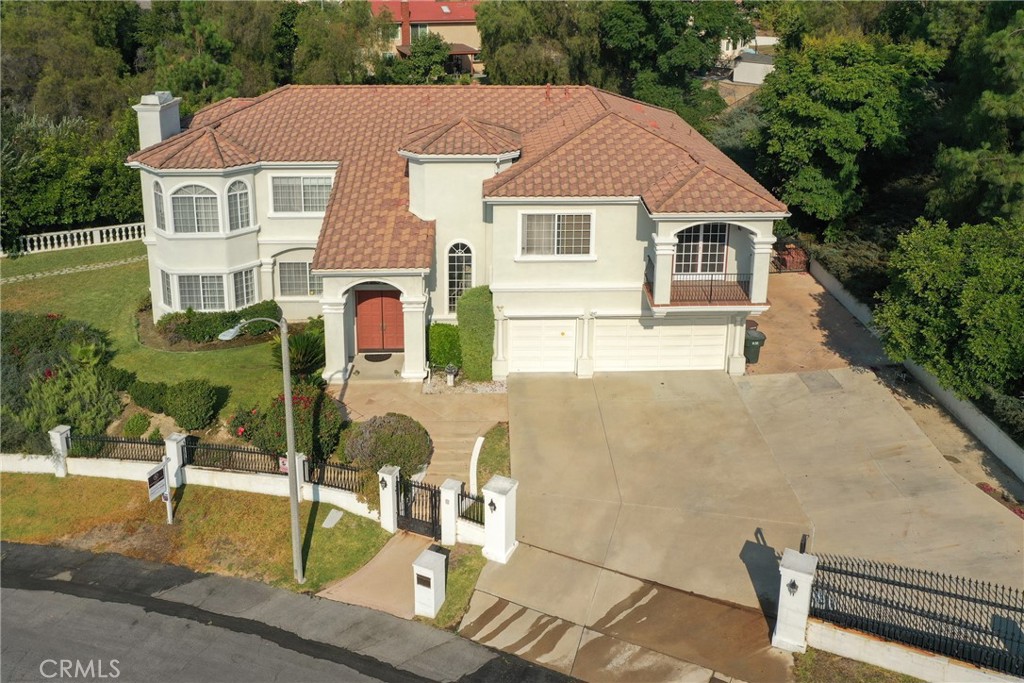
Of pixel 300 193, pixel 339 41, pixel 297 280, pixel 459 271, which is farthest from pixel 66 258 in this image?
pixel 339 41

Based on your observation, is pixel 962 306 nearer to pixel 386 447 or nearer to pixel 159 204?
pixel 386 447

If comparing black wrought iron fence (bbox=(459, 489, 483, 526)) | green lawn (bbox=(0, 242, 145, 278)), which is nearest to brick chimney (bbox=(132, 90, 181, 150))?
green lawn (bbox=(0, 242, 145, 278))

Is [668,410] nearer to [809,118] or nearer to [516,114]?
[516,114]

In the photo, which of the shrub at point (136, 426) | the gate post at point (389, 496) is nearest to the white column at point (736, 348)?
the gate post at point (389, 496)

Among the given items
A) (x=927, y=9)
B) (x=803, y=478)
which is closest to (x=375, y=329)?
(x=803, y=478)

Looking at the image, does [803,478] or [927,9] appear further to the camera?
[927,9]
